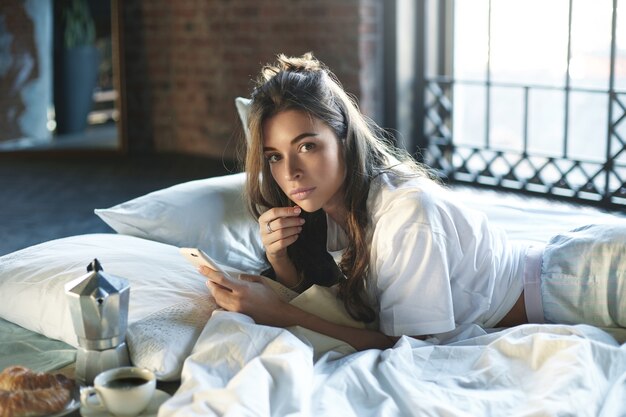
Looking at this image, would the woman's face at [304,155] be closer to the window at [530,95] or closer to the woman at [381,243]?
the woman at [381,243]

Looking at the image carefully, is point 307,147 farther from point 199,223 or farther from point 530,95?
point 530,95

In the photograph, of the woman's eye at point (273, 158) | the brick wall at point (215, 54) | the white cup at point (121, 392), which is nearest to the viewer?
the white cup at point (121, 392)

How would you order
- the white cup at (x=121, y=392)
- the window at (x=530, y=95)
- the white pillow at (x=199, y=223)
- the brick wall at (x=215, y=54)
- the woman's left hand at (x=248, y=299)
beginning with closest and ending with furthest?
the white cup at (x=121, y=392) < the woman's left hand at (x=248, y=299) < the white pillow at (x=199, y=223) < the window at (x=530, y=95) < the brick wall at (x=215, y=54)

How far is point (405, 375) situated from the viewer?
5.54ft

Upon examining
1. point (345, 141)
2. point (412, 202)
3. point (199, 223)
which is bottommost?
point (199, 223)

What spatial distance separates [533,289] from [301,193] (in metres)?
0.58

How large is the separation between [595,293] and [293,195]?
2.27ft

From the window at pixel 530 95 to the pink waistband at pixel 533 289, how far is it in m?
2.01

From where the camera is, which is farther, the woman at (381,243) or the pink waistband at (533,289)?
the pink waistband at (533,289)

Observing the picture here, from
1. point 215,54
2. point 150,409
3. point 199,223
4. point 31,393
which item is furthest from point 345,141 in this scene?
point 215,54

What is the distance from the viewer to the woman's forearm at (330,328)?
1894 millimetres

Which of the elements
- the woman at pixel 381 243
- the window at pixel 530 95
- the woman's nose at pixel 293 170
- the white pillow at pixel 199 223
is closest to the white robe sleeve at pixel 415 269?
the woman at pixel 381 243

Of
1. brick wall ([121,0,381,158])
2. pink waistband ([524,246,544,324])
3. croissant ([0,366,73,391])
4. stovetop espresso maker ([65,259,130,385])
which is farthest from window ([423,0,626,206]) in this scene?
croissant ([0,366,73,391])

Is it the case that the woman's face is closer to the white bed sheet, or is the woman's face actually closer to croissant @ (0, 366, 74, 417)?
the white bed sheet
